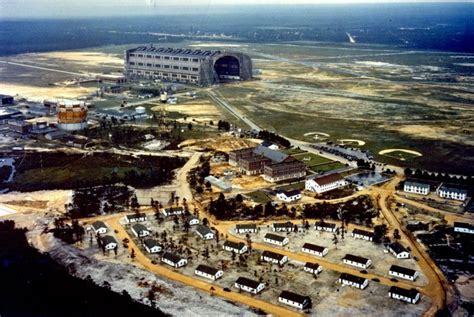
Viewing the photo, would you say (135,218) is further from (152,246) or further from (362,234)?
(362,234)

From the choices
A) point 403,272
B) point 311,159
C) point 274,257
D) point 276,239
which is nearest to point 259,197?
point 276,239

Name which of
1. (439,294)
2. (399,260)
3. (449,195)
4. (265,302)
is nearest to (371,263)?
(399,260)

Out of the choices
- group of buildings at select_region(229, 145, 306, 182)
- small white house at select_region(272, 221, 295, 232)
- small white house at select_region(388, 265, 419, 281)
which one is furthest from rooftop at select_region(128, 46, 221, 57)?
small white house at select_region(388, 265, 419, 281)

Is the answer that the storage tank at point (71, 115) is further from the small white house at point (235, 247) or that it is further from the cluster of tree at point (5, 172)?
the small white house at point (235, 247)

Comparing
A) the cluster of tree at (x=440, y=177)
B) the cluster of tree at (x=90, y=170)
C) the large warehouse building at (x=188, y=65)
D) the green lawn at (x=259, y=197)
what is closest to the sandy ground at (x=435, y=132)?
the cluster of tree at (x=440, y=177)

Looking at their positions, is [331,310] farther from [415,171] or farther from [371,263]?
[415,171]

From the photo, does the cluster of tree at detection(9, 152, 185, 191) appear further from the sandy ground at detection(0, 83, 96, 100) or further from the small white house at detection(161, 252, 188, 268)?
the sandy ground at detection(0, 83, 96, 100)

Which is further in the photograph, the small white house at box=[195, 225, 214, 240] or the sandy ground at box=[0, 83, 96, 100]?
the sandy ground at box=[0, 83, 96, 100]
